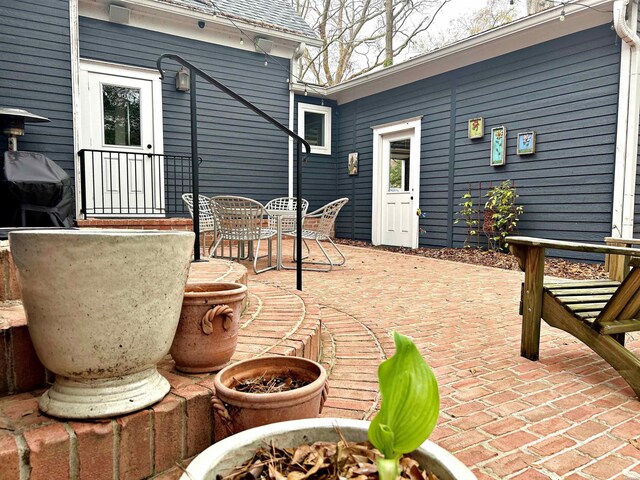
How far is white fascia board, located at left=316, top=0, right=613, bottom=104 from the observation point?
16.3 feet

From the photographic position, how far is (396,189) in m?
7.91

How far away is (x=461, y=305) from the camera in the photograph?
10.3 ft

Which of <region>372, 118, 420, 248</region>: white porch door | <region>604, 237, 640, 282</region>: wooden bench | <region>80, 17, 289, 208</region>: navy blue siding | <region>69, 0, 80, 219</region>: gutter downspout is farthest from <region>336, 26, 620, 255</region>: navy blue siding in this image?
<region>69, 0, 80, 219</region>: gutter downspout

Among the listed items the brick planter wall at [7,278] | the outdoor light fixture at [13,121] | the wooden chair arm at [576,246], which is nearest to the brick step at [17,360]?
the brick planter wall at [7,278]

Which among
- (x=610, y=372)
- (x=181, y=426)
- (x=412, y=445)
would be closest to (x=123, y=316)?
(x=181, y=426)

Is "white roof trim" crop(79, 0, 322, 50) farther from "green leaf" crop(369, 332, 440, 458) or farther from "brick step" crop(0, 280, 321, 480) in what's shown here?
"green leaf" crop(369, 332, 440, 458)

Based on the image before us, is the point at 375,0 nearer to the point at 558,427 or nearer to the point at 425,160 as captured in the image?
the point at 425,160

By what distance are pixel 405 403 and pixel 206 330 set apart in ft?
2.54

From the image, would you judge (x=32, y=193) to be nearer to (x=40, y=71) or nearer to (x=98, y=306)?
(x=40, y=71)

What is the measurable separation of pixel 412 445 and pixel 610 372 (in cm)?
177

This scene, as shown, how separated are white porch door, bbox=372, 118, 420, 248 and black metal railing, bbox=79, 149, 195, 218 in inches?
134

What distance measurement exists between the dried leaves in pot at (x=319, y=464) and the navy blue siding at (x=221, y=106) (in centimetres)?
645

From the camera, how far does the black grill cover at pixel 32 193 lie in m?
3.97

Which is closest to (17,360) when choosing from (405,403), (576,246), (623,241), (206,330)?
(206,330)
